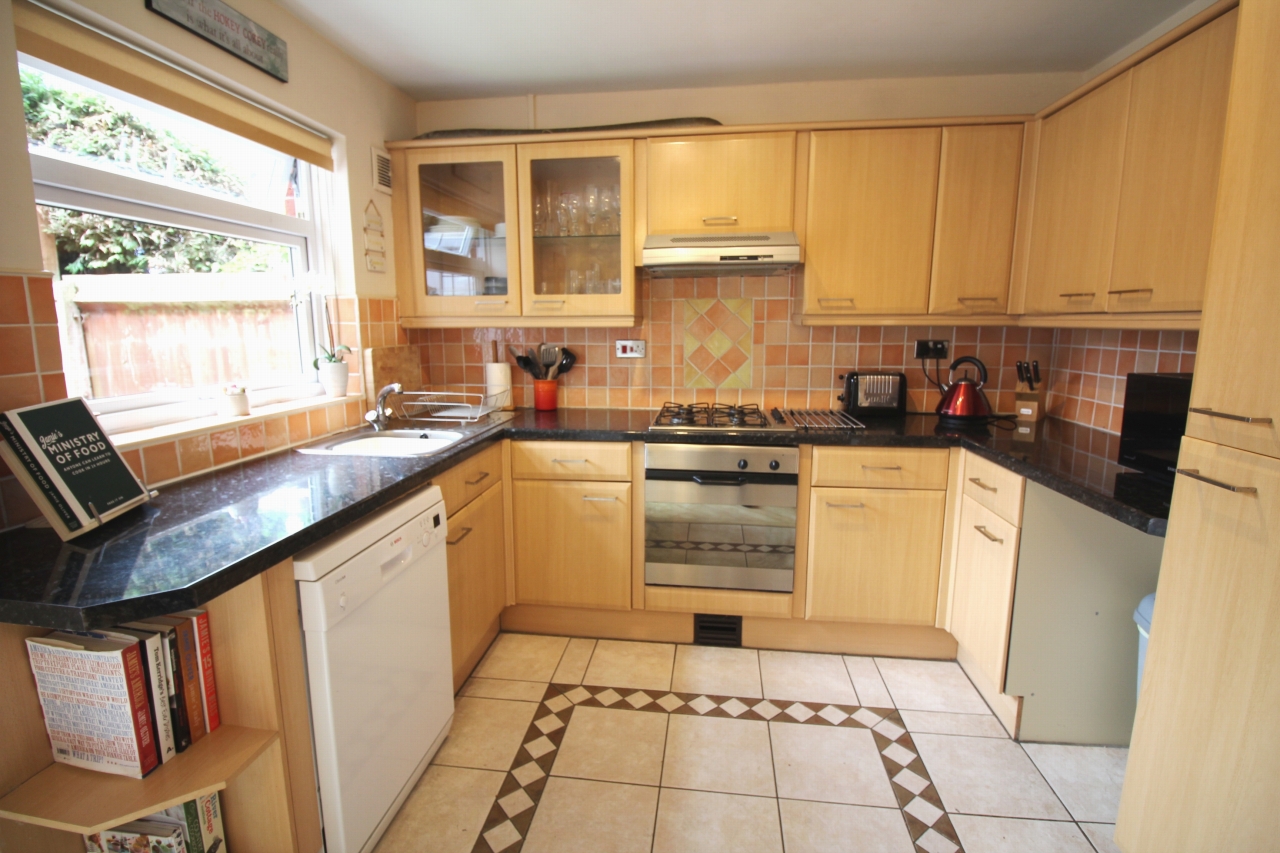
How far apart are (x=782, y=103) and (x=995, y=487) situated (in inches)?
70.1

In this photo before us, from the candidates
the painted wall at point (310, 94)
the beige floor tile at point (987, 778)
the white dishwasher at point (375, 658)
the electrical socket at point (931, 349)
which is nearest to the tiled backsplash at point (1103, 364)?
the electrical socket at point (931, 349)

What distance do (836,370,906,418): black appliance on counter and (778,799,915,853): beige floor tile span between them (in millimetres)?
1468

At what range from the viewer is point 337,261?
226 centimetres

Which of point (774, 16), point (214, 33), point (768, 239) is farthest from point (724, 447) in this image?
point (214, 33)

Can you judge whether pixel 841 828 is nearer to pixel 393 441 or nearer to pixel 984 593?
pixel 984 593

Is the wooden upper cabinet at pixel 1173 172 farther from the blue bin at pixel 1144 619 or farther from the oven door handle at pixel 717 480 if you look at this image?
the oven door handle at pixel 717 480

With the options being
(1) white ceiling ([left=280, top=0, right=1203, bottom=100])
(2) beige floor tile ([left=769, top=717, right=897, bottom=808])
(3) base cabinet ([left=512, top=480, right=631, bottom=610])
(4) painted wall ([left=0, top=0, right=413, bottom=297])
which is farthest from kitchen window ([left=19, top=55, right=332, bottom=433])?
(2) beige floor tile ([left=769, top=717, right=897, bottom=808])

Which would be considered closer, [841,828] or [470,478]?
[841,828]

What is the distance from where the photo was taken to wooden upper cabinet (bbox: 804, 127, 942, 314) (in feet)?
7.28

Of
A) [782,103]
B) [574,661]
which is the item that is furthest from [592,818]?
[782,103]

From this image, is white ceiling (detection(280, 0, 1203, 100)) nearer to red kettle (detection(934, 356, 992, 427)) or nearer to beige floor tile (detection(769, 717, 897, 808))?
red kettle (detection(934, 356, 992, 427))

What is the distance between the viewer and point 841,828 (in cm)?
149

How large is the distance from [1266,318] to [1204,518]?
0.36 metres

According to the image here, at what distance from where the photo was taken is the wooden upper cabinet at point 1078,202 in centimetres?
175
